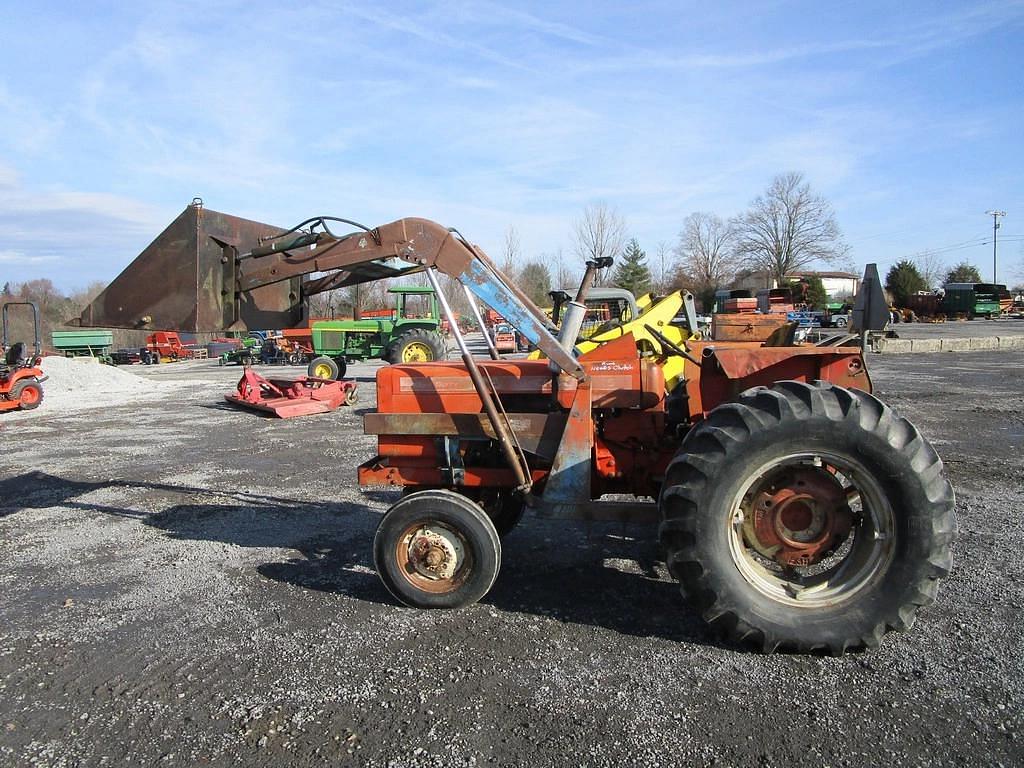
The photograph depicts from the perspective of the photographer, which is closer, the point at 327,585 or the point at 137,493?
the point at 327,585

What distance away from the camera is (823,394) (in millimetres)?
3434

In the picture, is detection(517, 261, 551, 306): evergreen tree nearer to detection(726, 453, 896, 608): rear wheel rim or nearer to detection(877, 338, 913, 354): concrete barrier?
detection(877, 338, 913, 354): concrete barrier

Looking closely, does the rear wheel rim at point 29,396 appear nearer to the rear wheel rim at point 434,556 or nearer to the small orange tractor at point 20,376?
the small orange tractor at point 20,376

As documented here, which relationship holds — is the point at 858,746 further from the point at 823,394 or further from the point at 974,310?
the point at 974,310

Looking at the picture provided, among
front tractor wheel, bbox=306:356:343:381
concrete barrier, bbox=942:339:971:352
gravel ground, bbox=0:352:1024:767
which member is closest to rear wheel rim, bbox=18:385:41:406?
front tractor wheel, bbox=306:356:343:381

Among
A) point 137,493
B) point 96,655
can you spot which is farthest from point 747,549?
point 137,493

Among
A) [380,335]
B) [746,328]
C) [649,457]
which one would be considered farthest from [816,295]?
Result: [649,457]

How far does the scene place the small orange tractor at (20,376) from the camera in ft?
46.0

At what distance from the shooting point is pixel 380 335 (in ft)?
71.6

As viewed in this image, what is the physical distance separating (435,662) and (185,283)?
295cm

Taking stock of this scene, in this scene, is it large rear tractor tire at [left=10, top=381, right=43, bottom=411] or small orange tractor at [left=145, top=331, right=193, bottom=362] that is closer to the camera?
large rear tractor tire at [left=10, top=381, right=43, bottom=411]

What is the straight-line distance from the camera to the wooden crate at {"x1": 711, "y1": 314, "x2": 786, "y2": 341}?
688 cm

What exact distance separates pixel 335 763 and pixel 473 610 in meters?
1.45

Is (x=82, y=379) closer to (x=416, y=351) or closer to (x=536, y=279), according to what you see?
(x=416, y=351)
